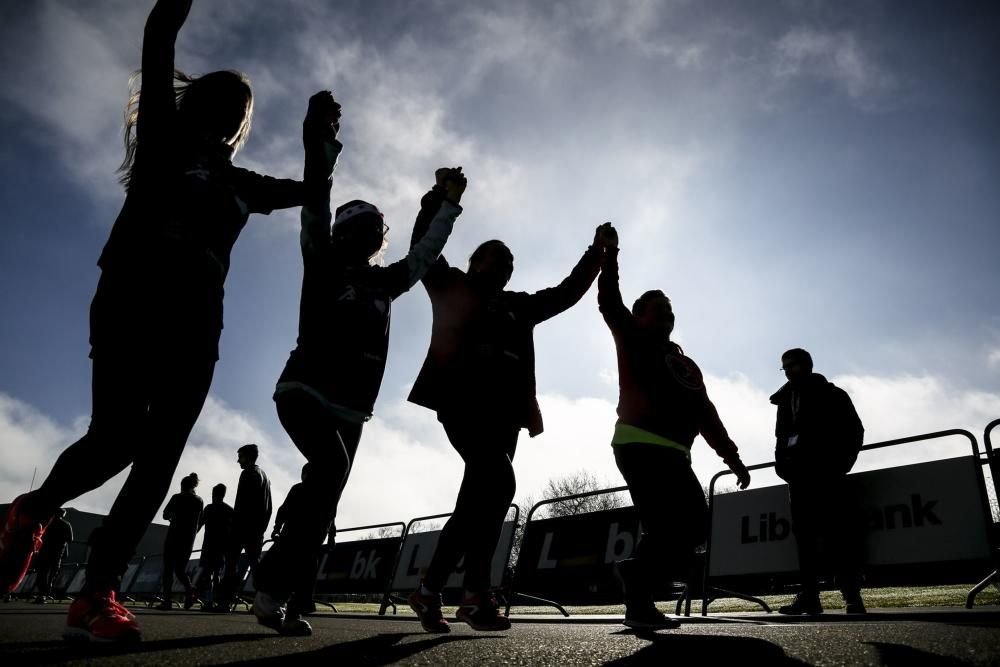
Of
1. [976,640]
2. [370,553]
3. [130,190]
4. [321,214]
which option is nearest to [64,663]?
[130,190]

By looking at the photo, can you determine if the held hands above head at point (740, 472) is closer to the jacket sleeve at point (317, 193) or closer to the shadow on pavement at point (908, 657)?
the shadow on pavement at point (908, 657)

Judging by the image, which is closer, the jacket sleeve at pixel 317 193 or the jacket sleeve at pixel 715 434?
the jacket sleeve at pixel 317 193

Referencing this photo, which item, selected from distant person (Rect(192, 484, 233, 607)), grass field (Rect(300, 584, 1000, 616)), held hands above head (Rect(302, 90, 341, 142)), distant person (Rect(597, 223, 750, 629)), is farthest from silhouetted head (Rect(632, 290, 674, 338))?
distant person (Rect(192, 484, 233, 607))

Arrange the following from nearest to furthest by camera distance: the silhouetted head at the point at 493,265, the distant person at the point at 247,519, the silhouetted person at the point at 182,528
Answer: the silhouetted head at the point at 493,265
the distant person at the point at 247,519
the silhouetted person at the point at 182,528

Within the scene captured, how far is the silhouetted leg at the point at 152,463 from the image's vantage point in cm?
192

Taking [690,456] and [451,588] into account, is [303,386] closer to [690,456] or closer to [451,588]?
[690,456]

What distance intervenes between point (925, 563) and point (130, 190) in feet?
20.9

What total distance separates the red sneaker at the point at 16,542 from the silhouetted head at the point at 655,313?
125 inches

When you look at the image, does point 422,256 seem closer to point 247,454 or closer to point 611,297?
point 611,297

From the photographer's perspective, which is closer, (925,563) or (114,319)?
(114,319)

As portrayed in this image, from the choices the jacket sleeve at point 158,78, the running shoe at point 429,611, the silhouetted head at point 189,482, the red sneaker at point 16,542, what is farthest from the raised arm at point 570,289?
the silhouetted head at point 189,482

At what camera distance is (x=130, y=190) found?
2.20 metres

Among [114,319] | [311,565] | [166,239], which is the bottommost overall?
[311,565]

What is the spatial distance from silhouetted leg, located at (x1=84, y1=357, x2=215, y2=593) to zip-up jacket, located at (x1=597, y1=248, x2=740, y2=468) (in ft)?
7.36
